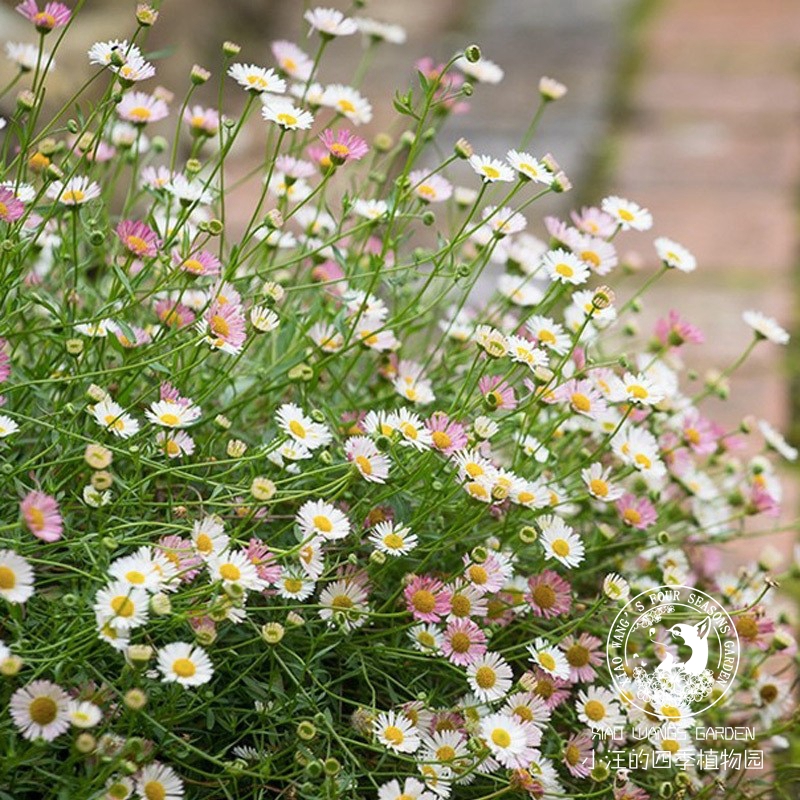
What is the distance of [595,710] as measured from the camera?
915 millimetres

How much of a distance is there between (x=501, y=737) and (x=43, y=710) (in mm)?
284

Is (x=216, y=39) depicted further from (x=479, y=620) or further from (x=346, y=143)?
(x=479, y=620)

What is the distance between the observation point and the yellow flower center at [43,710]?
2.33 feet

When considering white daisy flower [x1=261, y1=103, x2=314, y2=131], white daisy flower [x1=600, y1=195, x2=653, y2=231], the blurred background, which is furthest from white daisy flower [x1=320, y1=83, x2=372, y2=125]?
the blurred background

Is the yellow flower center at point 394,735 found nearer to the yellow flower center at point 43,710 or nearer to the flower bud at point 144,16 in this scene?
the yellow flower center at point 43,710

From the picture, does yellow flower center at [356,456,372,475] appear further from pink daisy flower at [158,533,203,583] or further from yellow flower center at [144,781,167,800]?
yellow flower center at [144,781,167,800]

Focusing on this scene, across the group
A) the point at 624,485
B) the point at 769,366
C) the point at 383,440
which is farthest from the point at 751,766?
the point at 769,366

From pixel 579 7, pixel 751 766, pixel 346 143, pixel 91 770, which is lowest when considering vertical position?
pixel 579 7

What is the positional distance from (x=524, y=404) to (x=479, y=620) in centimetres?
16

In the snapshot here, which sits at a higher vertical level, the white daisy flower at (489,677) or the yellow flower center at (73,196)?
the yellow flower center at (73,196)

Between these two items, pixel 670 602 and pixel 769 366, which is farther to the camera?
pixel 769 366

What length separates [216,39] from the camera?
2828 mm

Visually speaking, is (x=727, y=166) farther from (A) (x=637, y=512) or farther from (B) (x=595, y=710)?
(B) (x=595, y=710)

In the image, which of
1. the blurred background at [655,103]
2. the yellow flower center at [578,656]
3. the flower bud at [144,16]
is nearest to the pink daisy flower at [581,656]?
the yellow flower center at [578,656]
